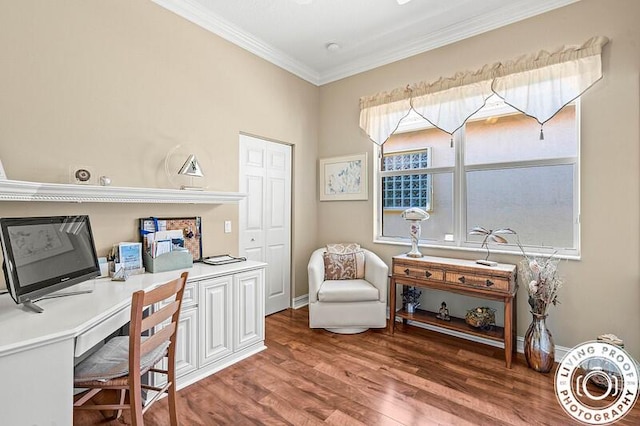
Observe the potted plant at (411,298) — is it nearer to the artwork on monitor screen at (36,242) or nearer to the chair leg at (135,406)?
the chair leg at (135,406)

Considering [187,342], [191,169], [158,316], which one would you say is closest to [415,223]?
[191,169]

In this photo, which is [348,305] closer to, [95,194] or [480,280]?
[480,280]

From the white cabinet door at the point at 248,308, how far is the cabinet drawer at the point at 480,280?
1.71m

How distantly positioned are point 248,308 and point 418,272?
1.61 m

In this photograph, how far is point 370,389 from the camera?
2227mm

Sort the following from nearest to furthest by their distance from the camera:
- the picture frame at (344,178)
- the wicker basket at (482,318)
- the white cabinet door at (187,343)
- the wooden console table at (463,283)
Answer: the white cabinet door at (187,343) < the wooden console table at (463,283) < the wicker basket at (482,318) < the picture frame at (344,178)

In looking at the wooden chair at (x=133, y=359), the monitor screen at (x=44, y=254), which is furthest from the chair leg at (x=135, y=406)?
the monitor screen at (x=44, y=254)

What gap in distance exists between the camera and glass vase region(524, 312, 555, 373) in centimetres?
244

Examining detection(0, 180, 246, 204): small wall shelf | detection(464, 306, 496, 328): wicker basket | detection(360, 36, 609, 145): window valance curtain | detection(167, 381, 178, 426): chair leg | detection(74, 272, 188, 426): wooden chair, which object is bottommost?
detection(167, 381, 178, 426): chair leg

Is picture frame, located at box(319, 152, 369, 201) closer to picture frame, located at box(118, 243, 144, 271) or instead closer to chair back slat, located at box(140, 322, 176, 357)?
picture frame, located at box(118, 243, 144, 271)

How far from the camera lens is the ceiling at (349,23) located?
2783mm

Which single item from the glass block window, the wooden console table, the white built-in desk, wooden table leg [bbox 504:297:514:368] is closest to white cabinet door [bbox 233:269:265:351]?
the white built-in desk

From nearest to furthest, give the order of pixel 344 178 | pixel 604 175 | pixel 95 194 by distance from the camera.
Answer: pixel 95 194, pixel 604 175, pixel 344 178

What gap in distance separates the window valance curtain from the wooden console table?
1322 mm
